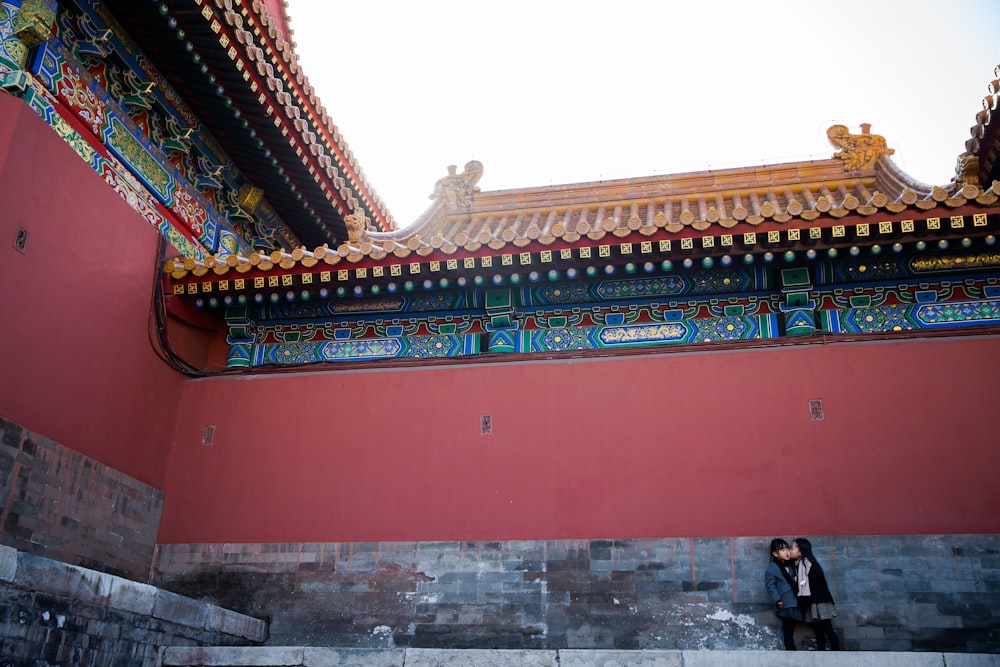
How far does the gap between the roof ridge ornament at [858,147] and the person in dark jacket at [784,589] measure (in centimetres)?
535

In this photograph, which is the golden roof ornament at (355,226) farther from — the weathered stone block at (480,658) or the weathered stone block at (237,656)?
the weathered stone block at (480,658)

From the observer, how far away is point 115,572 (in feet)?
22.6

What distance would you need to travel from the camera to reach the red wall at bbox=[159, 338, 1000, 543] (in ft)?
21.6

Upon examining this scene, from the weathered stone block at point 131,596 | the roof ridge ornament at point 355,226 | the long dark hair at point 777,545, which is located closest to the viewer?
the weathered stone block at point 131,596

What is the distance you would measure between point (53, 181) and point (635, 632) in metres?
5.46

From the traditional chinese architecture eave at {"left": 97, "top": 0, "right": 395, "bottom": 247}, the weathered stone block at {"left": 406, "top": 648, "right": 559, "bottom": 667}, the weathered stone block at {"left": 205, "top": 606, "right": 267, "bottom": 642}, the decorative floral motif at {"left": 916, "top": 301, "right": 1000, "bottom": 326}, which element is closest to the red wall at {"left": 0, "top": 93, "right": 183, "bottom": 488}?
the traditional chinese architecture eave at {"left": 97, "top": 0, "right": 395, "bottom": 247}

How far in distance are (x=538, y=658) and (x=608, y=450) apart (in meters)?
2.16

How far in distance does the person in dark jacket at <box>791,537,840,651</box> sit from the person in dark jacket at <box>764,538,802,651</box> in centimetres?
5

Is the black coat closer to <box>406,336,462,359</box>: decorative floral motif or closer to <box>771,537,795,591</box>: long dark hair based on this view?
<box>771,537,795,591</box>: long dark hair

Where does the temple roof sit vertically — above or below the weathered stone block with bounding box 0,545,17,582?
above

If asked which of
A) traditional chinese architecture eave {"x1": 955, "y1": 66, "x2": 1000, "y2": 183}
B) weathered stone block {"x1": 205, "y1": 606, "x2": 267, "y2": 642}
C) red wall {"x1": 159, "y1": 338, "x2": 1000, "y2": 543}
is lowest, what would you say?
weathered stone block {"x1": 205, "y1": 606, "x2": 267, "y2": 642}

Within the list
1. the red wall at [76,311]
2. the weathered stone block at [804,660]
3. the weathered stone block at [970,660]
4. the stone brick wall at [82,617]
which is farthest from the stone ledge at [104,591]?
the weathered stone block at [970,660]

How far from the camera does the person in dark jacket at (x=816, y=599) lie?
5973 millimetres

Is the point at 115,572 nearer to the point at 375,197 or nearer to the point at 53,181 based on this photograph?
the point at 53,181
